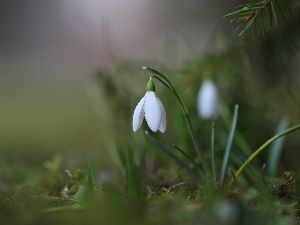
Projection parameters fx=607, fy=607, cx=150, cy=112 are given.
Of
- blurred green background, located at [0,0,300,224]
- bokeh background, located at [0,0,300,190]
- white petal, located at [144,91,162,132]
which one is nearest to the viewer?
white petal, located at [144,91,162,132]

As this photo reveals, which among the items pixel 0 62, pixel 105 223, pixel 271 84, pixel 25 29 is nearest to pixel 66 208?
pixel 105 223

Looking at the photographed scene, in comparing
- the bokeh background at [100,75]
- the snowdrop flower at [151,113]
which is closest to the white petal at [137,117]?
the snowdrop flower at [151,113]

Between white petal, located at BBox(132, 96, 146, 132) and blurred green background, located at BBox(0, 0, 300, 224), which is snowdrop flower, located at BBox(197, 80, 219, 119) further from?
white petal, located at BBox(132, 96, 146, 132)

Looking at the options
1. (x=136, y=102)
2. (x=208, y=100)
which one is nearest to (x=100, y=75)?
(x=136, y=102)

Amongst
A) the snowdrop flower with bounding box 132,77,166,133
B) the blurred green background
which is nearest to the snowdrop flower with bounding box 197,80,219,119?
the blurred green background

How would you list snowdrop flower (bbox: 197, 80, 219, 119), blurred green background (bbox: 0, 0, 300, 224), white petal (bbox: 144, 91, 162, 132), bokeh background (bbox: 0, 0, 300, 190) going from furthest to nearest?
1. bokeh background (bbox: 0, 0, 300, 190)
2. snowdrop flower (bbox: 197, 80, 219, 119)
3. blurred green background (bbox: 0, 0, 300, 224)
4. white petal (bbox: 144, 91, 162, 132)

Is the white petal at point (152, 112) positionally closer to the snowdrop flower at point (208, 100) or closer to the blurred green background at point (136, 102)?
the blurred green background at point (136, 102)

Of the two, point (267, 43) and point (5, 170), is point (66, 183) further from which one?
point (267, 43)
